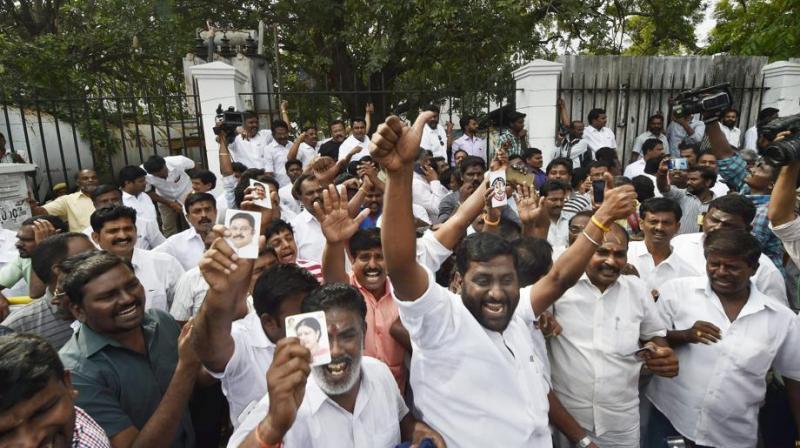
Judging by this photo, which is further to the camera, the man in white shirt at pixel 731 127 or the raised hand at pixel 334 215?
the man in white shirt at pixel 731 127

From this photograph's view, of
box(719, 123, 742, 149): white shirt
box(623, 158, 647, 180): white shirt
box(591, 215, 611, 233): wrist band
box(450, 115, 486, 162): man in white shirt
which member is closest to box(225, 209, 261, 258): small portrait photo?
box(591, 215, 611, 233): wrist band

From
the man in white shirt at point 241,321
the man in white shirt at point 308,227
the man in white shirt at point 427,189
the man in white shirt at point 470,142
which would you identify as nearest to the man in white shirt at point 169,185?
the man in white shirt at point 308,227

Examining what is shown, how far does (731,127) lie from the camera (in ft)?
26.0

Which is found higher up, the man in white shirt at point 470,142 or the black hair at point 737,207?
the man in white shirt at point 470,142

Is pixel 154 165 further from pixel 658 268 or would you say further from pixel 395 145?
pixel 658 268

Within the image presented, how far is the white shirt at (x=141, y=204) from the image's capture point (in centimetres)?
558

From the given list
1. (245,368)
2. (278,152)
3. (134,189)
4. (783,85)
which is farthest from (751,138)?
(134,189)

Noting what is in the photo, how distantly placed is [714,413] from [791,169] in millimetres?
1332

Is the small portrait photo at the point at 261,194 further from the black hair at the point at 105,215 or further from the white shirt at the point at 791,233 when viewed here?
the white shirt at the point at 791,233

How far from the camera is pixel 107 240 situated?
3412 mm

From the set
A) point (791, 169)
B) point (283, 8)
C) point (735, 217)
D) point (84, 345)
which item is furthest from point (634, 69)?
point (84, 345)

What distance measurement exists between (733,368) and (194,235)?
401cm

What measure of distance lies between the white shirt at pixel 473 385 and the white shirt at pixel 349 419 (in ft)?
0.50

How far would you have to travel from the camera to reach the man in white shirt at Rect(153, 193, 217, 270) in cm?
418
